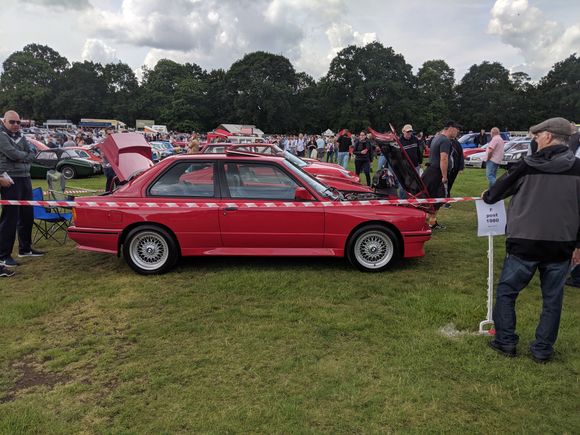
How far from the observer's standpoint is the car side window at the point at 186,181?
5609 millimetres

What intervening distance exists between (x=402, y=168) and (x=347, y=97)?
73.1 metres

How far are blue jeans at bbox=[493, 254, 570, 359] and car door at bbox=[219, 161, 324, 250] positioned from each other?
2411mm

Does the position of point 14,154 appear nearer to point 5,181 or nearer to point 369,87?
point 5,181

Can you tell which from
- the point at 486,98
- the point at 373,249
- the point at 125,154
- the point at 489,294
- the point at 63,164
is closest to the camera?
the point at 489,294

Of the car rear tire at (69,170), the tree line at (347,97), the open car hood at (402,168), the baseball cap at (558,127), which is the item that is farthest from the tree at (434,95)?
the baseball cap at (558,127)

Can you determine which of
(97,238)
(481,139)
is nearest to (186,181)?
(97,238)

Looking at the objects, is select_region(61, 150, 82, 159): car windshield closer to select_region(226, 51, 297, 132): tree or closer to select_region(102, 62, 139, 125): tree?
select_region(226, 51, 297, 132): tree

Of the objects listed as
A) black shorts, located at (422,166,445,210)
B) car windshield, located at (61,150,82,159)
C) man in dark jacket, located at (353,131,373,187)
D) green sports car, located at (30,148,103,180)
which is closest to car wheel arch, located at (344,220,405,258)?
black shorts, located at (422,166,445,210)

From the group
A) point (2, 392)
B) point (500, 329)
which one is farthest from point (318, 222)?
point (2, 392)

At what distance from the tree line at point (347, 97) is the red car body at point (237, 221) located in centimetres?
6655

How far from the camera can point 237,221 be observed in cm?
547

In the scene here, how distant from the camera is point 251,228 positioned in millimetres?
5500

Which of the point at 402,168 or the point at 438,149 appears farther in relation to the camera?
the point at 438,149

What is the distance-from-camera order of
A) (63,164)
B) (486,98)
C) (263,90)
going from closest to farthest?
(63,164)
(486,98)
(263,90)
